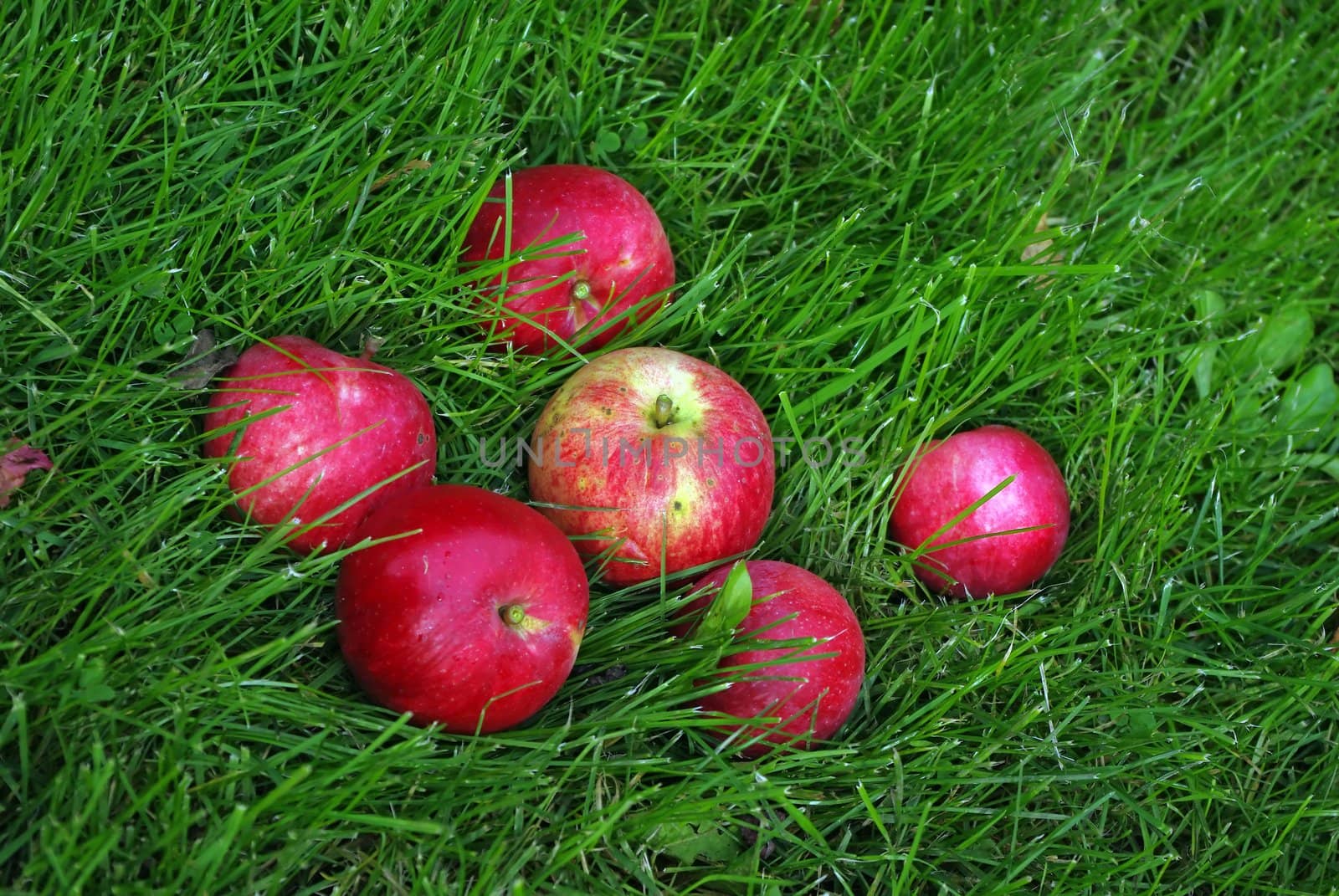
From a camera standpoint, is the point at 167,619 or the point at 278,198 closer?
the point at 167,619

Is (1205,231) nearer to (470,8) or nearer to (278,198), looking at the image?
(470,8)

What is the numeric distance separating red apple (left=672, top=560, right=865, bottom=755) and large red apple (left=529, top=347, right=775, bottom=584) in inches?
4.6

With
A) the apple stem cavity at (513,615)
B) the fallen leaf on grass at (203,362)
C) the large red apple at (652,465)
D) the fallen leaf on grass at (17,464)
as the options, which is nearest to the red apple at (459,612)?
the apple stem cavity at (513,615)

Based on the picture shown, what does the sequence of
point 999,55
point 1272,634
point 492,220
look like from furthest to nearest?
1. point 999,55
2. point 1272,634
3. point 492,220

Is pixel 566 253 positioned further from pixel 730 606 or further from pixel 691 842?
pixel 691 842

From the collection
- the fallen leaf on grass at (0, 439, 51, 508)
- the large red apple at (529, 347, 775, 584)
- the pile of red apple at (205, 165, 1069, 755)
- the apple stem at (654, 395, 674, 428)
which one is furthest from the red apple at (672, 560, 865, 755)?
the fallen leaf on grass at (0, 439, 51, 508)

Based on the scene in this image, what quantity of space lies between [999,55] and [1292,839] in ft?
6.87

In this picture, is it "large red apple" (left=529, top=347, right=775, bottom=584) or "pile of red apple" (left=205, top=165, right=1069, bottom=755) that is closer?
"pile of red apple" (left=205, top=165, right=1069, bottom=755)

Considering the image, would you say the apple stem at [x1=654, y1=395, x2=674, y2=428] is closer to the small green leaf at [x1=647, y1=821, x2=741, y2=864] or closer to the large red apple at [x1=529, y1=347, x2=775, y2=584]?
the large red apple at [x1=529, y1=347, x2=775, y2=584]

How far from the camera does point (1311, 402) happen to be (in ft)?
10.4

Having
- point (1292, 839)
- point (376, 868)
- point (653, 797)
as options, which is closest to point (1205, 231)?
point (1292, 839)

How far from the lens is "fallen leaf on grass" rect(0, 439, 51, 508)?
80.0 inches

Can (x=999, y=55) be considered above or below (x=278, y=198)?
above

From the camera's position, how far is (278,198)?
2391mm
